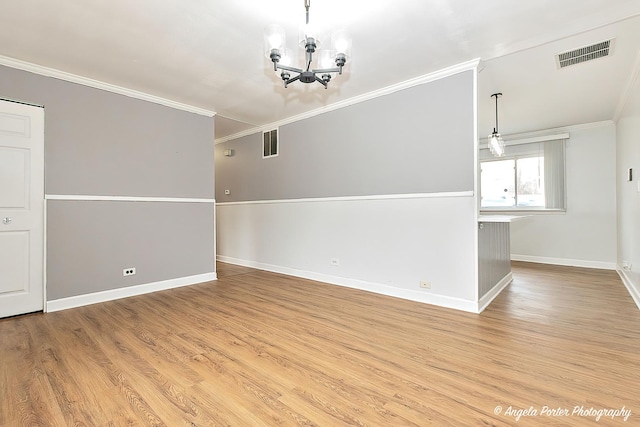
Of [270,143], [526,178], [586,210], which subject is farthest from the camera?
[526,178]

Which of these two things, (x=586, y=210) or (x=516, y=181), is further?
(x=516, y=181)

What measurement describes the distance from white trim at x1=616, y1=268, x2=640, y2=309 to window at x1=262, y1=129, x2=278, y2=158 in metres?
5.14

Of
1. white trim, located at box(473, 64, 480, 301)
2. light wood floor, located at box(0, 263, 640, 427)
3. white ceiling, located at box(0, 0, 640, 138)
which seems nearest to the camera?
light wood floor, located at box(0, 263, 640, 427)

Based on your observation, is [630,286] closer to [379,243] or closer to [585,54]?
[585,54]

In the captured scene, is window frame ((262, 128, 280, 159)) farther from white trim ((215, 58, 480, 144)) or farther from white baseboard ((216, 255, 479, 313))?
white baseboard ((216, 255, 479, 313))

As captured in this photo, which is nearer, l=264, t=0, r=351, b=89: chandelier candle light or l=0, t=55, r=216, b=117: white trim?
Result: l=264, t=0, r=351, b=89: chandelier candle light

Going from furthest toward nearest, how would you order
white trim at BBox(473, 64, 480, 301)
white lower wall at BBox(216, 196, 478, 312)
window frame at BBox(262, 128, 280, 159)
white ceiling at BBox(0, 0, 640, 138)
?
window frame at BBox(262, 128, 280, 159) < white lower wall at BBox(216, 196, 478, 312) < white trim at BBox(473, 64, 480, 301) < white ceiling at BBox(0, 0, 640, 138)

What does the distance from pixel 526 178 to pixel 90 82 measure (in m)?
7.59

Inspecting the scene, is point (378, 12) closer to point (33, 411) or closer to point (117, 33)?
point (117, 33)

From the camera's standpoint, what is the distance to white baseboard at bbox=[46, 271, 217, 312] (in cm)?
330

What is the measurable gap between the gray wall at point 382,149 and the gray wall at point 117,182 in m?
1.25

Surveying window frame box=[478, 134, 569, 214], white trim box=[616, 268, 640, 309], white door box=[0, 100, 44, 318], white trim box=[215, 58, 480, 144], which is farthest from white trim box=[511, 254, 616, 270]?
white door box=[0, 100, 44, 318]

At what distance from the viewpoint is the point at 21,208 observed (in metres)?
3.11

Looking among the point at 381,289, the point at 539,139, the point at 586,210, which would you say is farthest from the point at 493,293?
the point at 539,139
